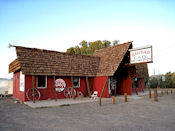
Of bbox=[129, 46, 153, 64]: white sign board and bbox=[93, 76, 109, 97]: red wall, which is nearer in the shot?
bbox=[129, 46, 153, 64]: white sign board

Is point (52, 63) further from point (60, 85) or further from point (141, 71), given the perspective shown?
point (141, 71)

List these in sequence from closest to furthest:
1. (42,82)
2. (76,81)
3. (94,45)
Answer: (42,82)
(76,81)
(94,45)

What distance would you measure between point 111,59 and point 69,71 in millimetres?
5279

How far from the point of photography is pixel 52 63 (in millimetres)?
16453

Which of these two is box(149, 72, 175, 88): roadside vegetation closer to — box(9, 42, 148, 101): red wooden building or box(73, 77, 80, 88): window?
box(9, 42, 148, 101): red wooden building

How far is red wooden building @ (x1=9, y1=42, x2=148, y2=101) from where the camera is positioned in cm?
1495

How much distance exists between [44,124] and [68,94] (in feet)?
33.5

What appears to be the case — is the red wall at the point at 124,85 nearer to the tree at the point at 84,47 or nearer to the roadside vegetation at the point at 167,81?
the roadside vegetation at the point at 167,81

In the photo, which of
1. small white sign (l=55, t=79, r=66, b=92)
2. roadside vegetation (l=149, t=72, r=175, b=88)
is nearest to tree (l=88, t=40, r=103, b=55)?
roadside vegetation (l=149, t=72, r=175, b=88)

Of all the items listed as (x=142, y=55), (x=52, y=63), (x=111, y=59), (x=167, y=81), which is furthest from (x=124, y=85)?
(x=167, y=81)

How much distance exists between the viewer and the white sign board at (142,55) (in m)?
15.1

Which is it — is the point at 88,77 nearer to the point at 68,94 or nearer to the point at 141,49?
the point at 68,94

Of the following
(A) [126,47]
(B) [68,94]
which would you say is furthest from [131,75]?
(B) [68,94]

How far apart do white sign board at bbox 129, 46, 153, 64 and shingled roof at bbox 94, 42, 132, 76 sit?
1.23 m
